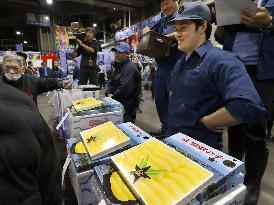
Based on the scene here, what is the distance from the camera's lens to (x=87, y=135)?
1.38 metres

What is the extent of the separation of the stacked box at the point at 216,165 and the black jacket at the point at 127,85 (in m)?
1.89

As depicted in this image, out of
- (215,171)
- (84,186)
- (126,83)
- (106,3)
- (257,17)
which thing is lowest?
(84,186)

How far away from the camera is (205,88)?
1.29 m

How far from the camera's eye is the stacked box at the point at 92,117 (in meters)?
1.97

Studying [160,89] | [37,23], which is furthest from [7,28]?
[160,89]

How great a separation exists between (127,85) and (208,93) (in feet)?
5.59

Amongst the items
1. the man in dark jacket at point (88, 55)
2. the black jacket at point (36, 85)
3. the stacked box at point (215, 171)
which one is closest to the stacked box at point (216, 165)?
the stacked box at point (215, 171)

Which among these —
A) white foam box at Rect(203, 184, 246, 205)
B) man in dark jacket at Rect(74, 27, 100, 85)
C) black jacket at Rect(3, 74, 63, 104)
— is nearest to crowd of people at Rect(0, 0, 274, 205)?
white foam box at Rect(203, 184, 246, 205)

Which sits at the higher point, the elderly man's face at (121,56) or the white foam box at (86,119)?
the elderly man's face at (121,56)

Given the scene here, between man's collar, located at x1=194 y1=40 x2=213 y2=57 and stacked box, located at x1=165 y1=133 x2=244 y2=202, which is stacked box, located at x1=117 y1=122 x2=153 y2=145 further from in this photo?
man's collar, located at x1=194 y1=40 x2=213 y2=57

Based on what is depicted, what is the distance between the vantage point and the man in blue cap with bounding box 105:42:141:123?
2.91 meters

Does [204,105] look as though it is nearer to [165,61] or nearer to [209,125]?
[209,125]

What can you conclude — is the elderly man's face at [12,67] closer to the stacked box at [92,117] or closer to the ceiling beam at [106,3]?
the stacked box at [92,117]

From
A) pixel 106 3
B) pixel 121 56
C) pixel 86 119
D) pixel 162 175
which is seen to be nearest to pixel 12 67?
pixel 121 56
